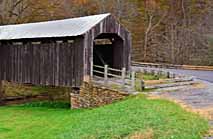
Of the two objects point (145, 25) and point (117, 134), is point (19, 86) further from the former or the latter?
point (117, 134)

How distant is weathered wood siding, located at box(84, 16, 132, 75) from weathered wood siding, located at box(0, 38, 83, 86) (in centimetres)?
32

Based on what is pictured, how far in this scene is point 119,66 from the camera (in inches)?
811

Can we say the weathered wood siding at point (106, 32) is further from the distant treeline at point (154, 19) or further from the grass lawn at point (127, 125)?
the distant treeline at point (154, 19)

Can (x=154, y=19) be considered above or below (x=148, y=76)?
above

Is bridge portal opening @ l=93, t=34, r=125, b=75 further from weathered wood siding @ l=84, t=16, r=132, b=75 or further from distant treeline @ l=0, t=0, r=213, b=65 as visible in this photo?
distant treeline @ l=0, t=0, r=213, b=65

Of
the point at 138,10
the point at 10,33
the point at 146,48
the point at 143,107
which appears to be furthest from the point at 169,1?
the point at 143,107

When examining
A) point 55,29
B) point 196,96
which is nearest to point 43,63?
point 55,29

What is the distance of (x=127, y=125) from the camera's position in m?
10.6

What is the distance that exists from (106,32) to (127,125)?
898cm

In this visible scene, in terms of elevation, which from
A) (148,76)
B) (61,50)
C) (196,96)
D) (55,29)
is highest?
(55,29)

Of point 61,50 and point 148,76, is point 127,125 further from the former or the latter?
point 148,76

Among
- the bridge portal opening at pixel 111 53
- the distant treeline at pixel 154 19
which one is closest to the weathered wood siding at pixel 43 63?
the bridge portal opening at pixel 111 53

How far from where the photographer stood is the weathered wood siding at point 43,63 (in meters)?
19.0

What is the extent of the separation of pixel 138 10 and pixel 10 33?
24440 millimetres
